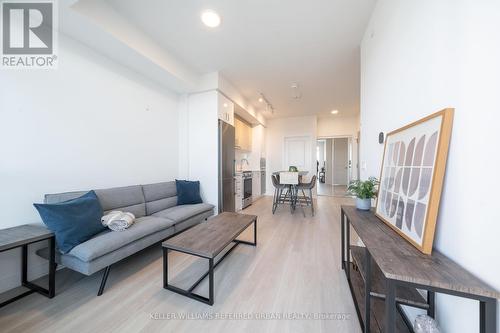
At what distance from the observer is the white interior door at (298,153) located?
6.15m

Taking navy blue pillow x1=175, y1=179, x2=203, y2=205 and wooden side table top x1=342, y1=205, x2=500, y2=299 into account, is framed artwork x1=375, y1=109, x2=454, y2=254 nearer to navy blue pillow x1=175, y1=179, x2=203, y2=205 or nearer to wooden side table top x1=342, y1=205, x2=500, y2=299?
wooden side table top x1=342, y1=205, x2=500, y2=299

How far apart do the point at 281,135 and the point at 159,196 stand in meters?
4.73

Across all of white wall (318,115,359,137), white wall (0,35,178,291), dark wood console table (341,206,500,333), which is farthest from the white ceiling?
white wall (318,115,359,137)

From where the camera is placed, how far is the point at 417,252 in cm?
91

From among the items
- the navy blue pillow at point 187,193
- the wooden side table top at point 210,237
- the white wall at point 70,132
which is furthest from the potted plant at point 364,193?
the white wall at point 70,132

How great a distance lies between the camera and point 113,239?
65.3 inches

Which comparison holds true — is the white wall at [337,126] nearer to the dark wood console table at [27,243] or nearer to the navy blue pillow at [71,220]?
the navy blue pillow at [71,220]

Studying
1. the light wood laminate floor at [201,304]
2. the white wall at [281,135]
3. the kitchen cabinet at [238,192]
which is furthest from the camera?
the white wall at [281,135]

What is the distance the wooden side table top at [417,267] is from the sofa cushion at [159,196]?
2644mm

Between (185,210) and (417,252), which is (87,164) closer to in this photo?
(185,210)

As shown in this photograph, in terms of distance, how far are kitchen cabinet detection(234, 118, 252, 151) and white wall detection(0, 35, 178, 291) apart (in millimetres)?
2176

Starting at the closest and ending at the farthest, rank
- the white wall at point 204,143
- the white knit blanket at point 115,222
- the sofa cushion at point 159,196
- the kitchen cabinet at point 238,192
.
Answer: the white knit blanket at point 115,222 → the sofa cushion at point 159,196 → the white wall at point 204,143 → the kitchen cabinet at point 238,192

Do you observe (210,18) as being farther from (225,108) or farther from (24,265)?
(24,265)

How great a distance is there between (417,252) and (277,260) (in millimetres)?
1471
